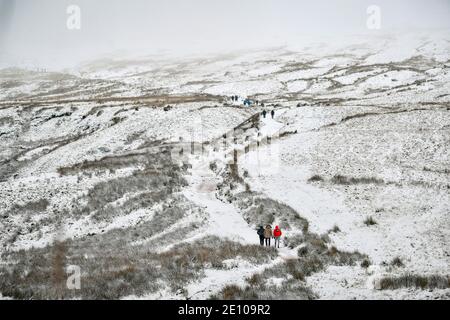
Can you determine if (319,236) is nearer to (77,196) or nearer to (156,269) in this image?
(156,269)

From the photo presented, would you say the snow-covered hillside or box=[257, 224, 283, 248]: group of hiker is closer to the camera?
the snow-covered hillside

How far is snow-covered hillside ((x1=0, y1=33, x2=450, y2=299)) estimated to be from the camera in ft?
47.1

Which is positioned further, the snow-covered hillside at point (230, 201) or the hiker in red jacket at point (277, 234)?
the hiker in red jacket at point (277, 234)

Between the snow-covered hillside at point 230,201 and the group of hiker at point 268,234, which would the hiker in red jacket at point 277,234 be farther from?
the snow-covered hillside at point 230,201

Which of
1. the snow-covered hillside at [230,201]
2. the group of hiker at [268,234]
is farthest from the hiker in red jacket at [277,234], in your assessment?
the snow-covered hillside at [230,201]

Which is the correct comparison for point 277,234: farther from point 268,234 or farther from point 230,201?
point 230,201

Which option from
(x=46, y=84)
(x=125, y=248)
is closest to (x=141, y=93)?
(x=46, y=84)

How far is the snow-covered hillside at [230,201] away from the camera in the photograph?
1437 cm

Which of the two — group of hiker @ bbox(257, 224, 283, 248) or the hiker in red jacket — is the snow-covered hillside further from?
group of hiker @ bbox(257, 224, 283, 248)

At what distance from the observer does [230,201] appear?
1095 inches

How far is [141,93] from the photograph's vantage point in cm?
8906

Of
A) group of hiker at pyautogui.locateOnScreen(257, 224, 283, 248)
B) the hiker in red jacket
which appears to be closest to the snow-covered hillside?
the hiker in red jacket

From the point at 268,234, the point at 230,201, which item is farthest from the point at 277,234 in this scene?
the point at 230,201

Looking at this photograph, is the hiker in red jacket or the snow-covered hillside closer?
the snow-covered hillside
